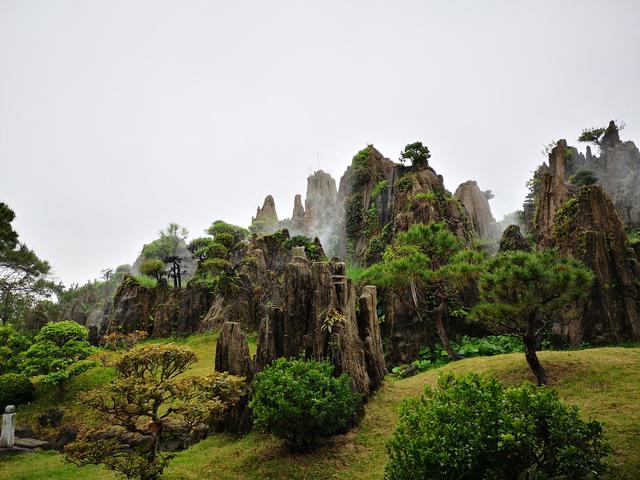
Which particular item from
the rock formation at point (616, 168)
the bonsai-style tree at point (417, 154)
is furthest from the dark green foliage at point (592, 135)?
the bonsai-style tree at point (417, 154)

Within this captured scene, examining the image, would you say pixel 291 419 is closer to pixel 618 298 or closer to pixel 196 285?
pixel 618 298

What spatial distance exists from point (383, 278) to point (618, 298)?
39.0ft

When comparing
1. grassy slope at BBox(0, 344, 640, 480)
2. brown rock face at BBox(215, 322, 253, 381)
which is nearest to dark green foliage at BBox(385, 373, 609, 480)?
grassy slope at BBox(0, 344, 640, 480)

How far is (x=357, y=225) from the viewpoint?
43.8 m

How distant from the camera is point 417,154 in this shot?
124 ft

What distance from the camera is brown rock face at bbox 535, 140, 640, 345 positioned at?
60.0ft

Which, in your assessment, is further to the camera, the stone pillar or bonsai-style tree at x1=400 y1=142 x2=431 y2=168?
bonsai-style tree at x1=400 y1=142 x2=431 y2=168

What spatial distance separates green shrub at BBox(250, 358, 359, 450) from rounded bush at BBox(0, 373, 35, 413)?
633 inches

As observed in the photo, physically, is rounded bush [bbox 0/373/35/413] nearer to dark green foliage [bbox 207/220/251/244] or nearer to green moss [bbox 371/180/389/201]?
dark green foliage [bbox 207/220/251/244]

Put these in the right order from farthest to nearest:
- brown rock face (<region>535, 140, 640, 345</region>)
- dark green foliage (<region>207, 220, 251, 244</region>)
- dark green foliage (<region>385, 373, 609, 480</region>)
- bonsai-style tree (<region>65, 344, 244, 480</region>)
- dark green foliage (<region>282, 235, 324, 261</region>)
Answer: dark green foliage (<region>207, 220, 251, 244</region>) < dark green foliage (<region>282, 235, 324, 261</region>) < brown rock face (<region>535, 140, 640, 345</region>) < bonsai-style tree (<region>65, 344, 244, 480</region>) < dark green foliage (<region>385, 373, 609, 480</region>)

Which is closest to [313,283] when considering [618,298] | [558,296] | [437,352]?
[558,296]

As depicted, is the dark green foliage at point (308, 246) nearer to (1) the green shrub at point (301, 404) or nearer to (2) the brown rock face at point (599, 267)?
(2) the brown rock face at point (599, 267)

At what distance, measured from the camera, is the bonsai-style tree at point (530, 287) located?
1219cm

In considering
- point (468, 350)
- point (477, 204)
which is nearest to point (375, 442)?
point (468, 350)
